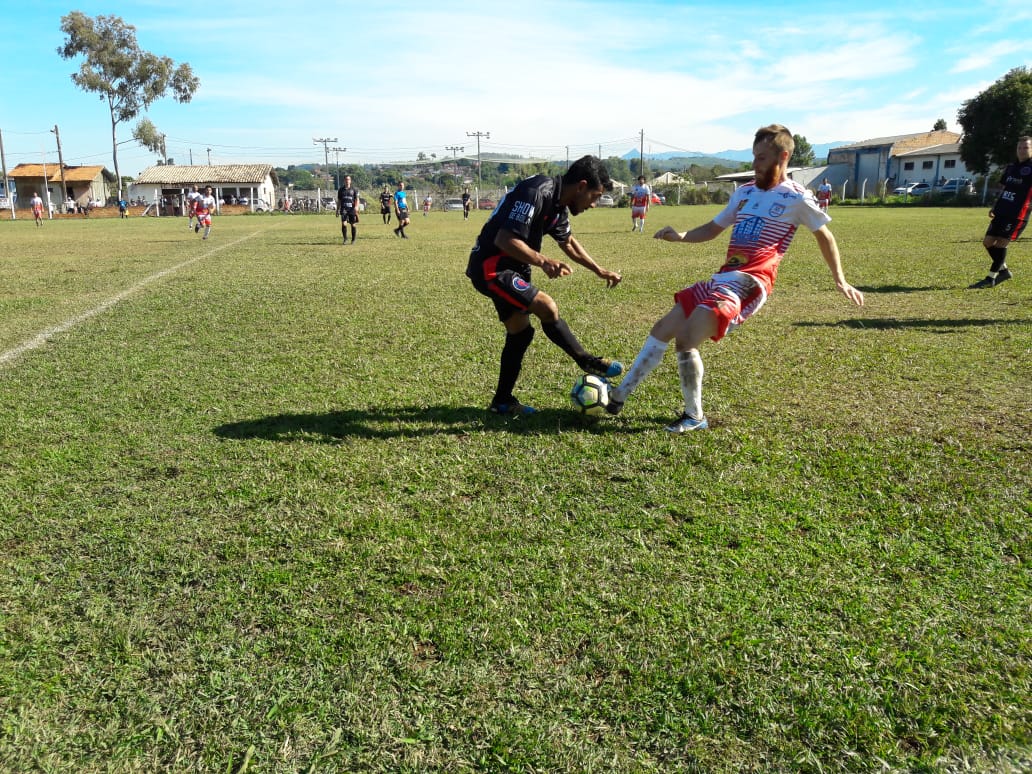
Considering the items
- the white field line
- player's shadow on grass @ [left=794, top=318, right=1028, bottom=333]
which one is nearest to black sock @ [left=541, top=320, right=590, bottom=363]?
player's shadow on grass @ [left=794, top=318, right=1028, bottom=333]

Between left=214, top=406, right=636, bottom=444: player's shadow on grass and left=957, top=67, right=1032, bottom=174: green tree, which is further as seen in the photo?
left=957, top=67, right=1032, bottom=174: green tree

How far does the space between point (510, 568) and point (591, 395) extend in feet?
6.68

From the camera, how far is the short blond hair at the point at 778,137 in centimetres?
434

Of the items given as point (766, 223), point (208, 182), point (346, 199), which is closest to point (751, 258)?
point (766, 223)

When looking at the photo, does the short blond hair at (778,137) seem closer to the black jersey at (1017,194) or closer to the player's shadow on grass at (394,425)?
the player's shadow on grass at (394,425)

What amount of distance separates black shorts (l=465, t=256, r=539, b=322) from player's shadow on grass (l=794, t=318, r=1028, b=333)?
188 inches

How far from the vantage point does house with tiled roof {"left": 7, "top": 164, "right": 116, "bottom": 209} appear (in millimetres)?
76312

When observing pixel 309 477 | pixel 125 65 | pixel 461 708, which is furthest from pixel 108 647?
pixel 125 65

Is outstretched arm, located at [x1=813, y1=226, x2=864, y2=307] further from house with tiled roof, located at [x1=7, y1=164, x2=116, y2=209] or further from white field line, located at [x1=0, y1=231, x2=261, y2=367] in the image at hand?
house with tiled roof, located at [x1=7, y1=164, x2=116, y2=209]

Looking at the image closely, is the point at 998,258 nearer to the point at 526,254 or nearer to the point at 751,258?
the point at 751,258

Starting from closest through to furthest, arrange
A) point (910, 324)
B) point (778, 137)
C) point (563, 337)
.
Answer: point (778, 137) → point (563, 337) → point (910, 324)

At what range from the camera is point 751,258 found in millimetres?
4562

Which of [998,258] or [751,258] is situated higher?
[751,258]

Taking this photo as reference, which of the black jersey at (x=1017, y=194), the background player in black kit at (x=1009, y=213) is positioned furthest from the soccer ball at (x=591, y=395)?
the black jersey at (x=1017, y=194)
